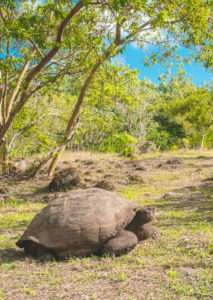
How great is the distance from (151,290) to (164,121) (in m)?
31.9

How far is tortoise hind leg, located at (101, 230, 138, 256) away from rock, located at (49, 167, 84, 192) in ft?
17.2

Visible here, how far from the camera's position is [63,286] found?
3.20 meters

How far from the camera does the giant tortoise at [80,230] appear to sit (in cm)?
393

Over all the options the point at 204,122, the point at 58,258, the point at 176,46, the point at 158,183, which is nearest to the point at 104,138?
the point at 204,122

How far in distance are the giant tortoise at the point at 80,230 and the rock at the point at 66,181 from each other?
15.9ft

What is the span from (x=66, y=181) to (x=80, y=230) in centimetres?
539

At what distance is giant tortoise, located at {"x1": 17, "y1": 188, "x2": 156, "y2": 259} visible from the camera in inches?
155

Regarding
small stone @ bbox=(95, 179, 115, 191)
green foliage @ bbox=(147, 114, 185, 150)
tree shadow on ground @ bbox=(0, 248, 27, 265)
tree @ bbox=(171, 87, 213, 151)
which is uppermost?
tree @ bbox=(171, 87, 213, 151)

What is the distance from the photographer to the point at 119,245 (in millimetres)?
3908

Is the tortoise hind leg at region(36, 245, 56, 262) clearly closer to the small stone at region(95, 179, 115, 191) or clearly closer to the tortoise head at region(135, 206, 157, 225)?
the tortoise head at region(135, 206, 157, 225)

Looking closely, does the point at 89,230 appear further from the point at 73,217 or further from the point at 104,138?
the point at 104,138

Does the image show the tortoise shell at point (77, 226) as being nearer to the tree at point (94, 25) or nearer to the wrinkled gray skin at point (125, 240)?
the wrinkled gray skin at point (125, 240)

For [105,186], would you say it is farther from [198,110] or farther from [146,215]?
[198,110]

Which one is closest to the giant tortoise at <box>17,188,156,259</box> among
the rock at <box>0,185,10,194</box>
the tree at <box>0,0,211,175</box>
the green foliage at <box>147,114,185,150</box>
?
the tree at <box>0,0,211,175</box>
